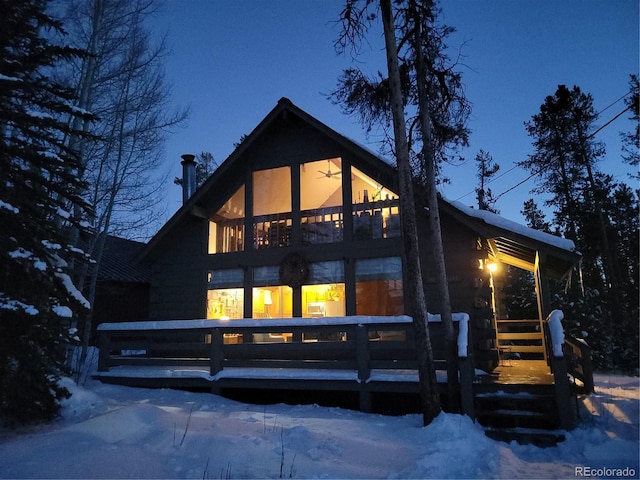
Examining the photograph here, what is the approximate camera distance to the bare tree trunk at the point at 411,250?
19.4 feet

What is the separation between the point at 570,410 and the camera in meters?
5.79

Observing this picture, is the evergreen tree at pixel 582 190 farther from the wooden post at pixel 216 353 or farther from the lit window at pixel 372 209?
the wooden post at pixel 216 353

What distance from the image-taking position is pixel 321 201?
1129 centimetres

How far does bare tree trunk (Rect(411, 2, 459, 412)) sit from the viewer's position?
6.48 m

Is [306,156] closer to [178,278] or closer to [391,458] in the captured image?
[178,278]

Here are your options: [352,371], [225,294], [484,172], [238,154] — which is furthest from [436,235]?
[484,172]

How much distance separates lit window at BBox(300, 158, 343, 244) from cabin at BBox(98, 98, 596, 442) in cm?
3

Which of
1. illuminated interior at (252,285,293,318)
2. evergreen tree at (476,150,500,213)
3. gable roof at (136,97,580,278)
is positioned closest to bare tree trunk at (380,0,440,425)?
gable roof at (136,97,580,278)

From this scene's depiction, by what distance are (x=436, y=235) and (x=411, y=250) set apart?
90 centimetres

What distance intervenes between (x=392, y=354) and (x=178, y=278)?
6.30m

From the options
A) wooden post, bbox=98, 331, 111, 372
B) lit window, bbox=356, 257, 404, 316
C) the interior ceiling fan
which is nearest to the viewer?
wooden post, bbox=98, 331, 111, 372

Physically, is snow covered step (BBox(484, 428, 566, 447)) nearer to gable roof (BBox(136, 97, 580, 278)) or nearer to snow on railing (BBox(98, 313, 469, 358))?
snow on railing (BBox(98, 313, 469, 358))

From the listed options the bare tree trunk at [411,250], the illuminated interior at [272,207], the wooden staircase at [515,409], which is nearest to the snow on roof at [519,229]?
the bare tree trunk at [411,250]

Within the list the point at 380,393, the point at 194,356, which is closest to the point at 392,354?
the point at 380,393
